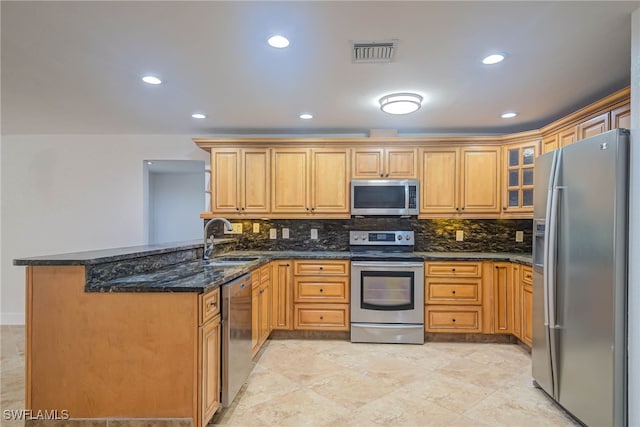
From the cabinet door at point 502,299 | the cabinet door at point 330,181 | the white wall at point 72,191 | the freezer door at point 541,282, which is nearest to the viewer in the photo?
the freezer door at point 541,282

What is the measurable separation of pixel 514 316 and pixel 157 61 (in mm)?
4021

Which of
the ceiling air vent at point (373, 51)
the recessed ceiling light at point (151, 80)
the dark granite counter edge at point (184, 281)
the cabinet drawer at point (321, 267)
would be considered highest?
the recessed ceiling light at point (151, 80)

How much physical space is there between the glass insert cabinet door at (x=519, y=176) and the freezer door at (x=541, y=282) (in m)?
1.23

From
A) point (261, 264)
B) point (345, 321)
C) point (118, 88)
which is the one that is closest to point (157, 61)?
point (118, 88)

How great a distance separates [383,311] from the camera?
351 centimetres

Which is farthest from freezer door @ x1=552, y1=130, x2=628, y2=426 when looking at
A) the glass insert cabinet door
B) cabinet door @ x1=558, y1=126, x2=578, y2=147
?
the glass insert cabinet door

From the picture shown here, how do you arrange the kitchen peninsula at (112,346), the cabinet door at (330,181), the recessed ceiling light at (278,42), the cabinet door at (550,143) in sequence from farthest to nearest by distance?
the cabinet door at (330,181), the cabinet door at (550,143), the recessed ceiling light at (278,42), the kitchen peninsula at (112,346)

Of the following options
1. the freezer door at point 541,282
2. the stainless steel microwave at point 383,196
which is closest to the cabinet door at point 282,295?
the stainless steel microwave at point 383,196

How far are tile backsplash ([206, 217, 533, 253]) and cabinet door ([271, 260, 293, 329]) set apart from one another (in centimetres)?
59

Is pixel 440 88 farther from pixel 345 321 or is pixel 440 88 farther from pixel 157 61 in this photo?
pixel 345 321

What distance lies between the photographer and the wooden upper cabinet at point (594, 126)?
2.52m

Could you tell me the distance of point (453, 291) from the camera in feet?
11.6

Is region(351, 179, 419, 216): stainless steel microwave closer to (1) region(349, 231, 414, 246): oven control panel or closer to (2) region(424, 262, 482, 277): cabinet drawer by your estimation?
(1) region(349, 231, 414, 246): oven control panel

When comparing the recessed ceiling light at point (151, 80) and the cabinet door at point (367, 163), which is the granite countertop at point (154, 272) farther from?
the cabinet door at point (367, 163)
